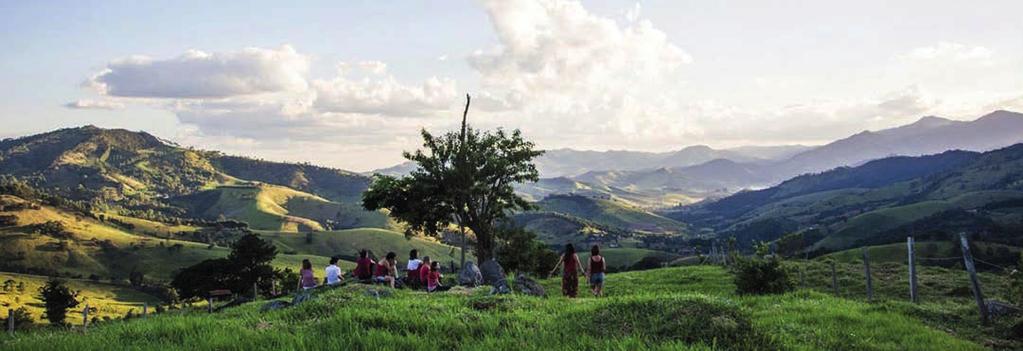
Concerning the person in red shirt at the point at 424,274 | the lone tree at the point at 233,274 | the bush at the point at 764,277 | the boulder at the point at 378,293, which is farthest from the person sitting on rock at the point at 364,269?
the lone tree at the point at 233,274

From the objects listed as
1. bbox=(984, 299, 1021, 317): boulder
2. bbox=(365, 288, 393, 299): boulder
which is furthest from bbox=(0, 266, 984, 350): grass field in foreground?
bbox=(984, 299, 1021, 317): boulder

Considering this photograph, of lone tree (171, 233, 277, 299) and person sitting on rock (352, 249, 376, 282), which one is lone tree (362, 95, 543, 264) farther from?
lone tree (171, 233, 277, 299)

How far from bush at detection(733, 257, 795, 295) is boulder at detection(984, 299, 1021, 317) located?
24.9 feet

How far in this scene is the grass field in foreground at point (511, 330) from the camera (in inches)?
391

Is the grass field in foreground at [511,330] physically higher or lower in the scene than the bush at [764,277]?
higher

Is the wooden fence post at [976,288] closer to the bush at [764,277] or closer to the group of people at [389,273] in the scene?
the bush at [764,277]

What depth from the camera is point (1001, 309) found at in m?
18.6

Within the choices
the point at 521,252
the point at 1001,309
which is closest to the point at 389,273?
the point at 1001,309

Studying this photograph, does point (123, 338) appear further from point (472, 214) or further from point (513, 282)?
point (472, 214)

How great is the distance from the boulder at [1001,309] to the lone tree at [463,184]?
3345 cm

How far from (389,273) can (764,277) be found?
18.1 metres

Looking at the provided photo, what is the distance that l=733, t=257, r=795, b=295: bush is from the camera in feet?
84.5

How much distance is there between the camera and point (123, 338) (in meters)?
11.5

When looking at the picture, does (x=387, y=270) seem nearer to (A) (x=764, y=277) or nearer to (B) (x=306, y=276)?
(B) (x=306, y=276)
